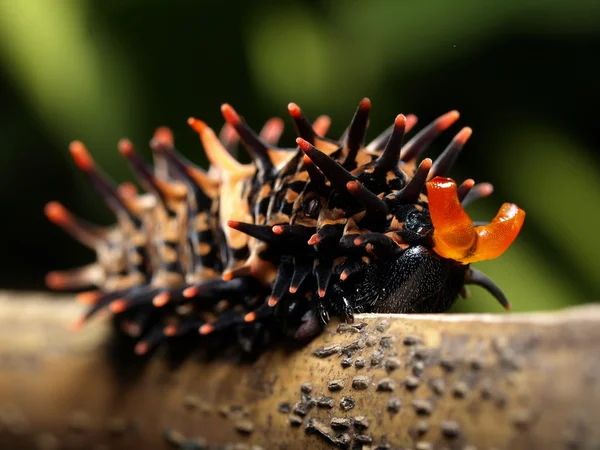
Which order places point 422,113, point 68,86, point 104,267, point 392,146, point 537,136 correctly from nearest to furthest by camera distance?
point 392,146
point 422,113
point 537,136
point 104,267
point 68,86

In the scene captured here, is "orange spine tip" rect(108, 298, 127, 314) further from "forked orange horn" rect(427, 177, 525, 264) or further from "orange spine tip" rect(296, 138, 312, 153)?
"forked orange horn" rect(427, 177, 525, 264)

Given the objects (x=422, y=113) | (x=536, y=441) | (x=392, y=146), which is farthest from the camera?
(x=422, y=113)

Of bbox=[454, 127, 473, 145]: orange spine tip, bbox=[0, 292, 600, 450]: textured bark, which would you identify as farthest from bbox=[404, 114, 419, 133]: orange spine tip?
bbox=[0, 292, 600, 450]: textured bark

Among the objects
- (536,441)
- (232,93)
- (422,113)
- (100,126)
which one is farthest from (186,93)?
(536,441)

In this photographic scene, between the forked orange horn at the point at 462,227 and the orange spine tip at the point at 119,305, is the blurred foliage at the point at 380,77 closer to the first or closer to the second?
the forked orange horn at the point at 462,227

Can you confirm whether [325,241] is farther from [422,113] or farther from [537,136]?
[537,136]
